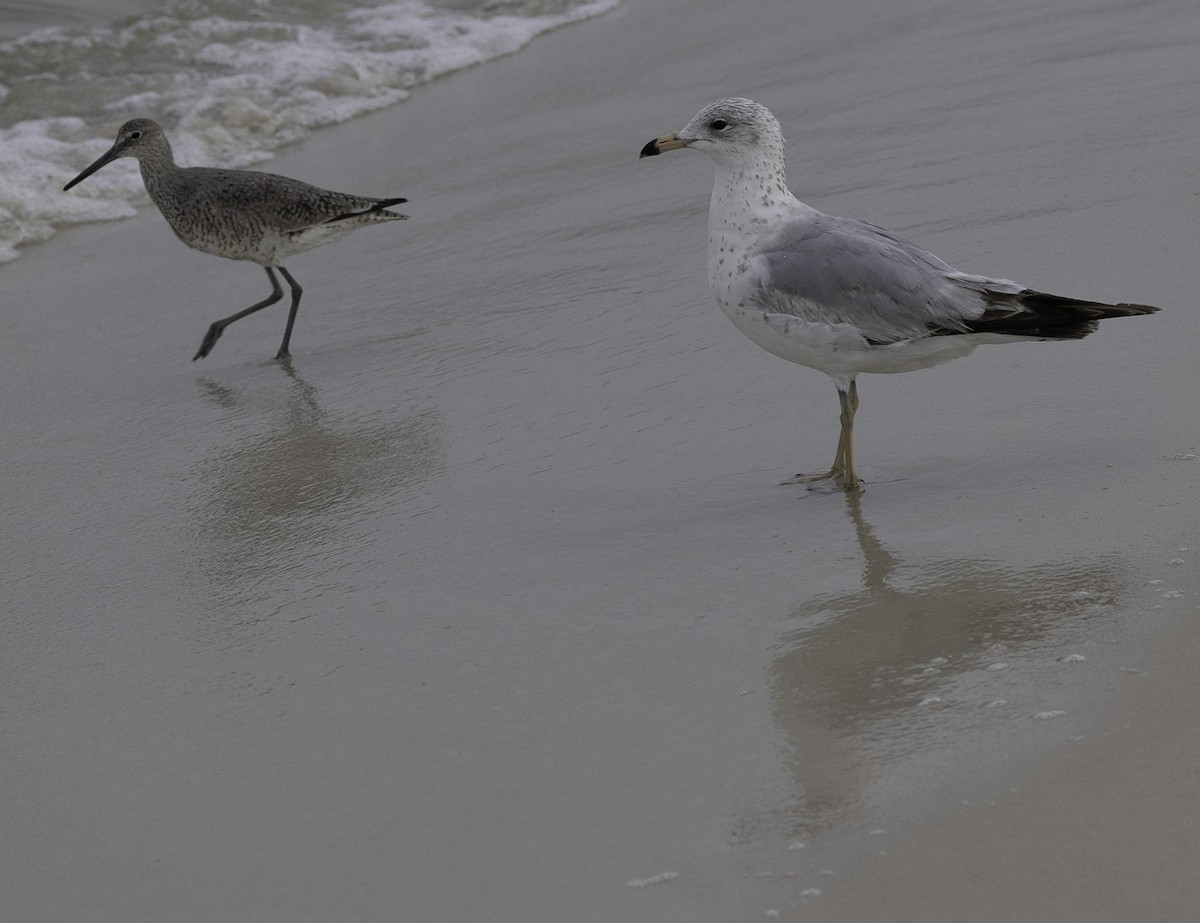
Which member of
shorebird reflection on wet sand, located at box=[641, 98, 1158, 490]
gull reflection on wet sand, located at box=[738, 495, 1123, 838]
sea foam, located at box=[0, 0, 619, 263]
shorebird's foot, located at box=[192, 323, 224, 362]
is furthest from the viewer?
sea foam, located at box=[0, 0, 619, 263]

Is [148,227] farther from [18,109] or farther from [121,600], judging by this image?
[121,600]

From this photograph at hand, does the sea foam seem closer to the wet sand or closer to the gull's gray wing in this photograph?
the wet sand

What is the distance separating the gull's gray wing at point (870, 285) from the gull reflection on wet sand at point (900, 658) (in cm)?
73

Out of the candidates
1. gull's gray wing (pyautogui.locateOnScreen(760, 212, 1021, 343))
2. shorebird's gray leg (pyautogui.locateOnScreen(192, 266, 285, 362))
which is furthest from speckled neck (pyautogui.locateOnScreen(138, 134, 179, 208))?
gull's gray wing (pyautogui.locateOnScreen(760, 212, 1021, 343))

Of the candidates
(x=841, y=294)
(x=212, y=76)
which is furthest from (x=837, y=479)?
(x=212, y=76)

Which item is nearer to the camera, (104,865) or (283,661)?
(104,865)

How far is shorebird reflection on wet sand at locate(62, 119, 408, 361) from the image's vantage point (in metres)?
7.29

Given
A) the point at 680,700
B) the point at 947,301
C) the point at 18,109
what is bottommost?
the point at 680,700

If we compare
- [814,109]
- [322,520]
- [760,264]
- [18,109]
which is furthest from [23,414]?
[18,109]

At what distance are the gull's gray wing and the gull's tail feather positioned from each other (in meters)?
0.03

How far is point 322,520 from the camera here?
4.88 m

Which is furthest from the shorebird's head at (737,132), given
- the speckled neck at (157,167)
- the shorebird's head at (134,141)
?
the shorebird's head at (134,141)

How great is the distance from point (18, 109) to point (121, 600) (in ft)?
25.4

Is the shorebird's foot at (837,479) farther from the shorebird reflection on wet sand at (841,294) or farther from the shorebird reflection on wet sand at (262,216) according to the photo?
the shorebird reflection on wet sand at (262,216)
